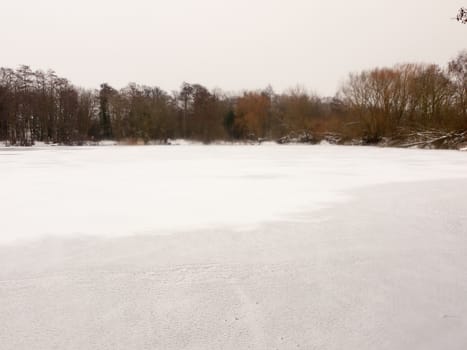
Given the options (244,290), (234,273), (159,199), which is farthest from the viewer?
(159,199)

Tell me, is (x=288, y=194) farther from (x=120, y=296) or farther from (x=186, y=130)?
(x=186, y=130)

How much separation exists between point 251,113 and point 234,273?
50424 mm

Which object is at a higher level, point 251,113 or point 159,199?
point 251,113

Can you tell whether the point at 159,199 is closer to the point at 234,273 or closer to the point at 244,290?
the point at 234,273

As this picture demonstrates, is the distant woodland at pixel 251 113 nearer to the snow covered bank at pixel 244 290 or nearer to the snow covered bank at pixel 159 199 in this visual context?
the snow covered bank at pixel 159 199

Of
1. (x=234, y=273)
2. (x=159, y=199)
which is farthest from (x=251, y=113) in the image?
(x=234, y=273)

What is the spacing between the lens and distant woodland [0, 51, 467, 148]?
34688mm

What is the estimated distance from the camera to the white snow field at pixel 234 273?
2.52 meters

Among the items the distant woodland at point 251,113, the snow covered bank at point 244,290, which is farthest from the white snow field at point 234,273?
the distant woodland at point 251,113

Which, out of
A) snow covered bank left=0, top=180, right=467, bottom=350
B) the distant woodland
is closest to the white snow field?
snow covered bank left=0, top=180, right=467, bottom=350

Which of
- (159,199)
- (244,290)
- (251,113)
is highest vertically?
(251,113)

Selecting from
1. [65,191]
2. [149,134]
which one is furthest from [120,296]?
[149,134]

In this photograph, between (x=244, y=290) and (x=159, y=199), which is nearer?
(x=244, y=290)

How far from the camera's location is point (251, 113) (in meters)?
53.0
